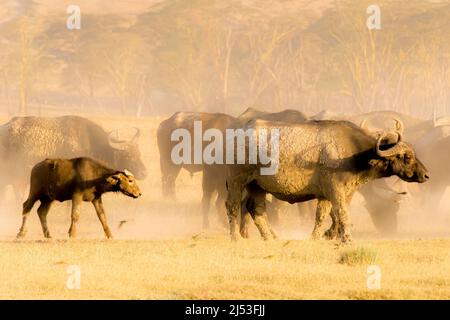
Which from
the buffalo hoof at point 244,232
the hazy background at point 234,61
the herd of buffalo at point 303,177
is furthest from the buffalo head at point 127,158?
the hazy background at point 234,61

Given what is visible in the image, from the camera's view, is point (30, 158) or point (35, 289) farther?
point (30, 158)

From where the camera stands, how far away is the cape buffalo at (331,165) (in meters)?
16.4

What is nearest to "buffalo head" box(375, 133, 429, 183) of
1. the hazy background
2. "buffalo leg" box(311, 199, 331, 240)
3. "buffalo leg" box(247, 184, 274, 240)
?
"buffalo leg" box(311, 199, 331, 240)

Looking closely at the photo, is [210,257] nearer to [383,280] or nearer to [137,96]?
[383,280]

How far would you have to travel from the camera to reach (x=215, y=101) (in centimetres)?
6994

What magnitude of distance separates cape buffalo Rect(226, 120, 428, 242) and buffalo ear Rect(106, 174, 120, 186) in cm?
207

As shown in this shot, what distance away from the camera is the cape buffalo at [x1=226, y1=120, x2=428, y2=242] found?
16391mm

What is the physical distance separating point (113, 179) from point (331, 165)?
3893 mm

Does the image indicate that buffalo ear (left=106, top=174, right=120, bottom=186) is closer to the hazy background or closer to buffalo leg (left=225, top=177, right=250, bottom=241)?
buffalo leg (left=225, top=177, right=250, bottom=241)

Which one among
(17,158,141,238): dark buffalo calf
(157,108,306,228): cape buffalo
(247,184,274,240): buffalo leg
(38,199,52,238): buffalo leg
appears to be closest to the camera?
(247,184,274,240): buffalo leg

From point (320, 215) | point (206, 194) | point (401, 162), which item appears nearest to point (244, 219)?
point (320, 215)

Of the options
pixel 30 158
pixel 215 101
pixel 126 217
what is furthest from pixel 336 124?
pixel 215 101

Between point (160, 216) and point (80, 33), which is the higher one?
point (80, 33)

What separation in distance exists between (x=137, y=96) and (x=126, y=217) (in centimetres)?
5157
